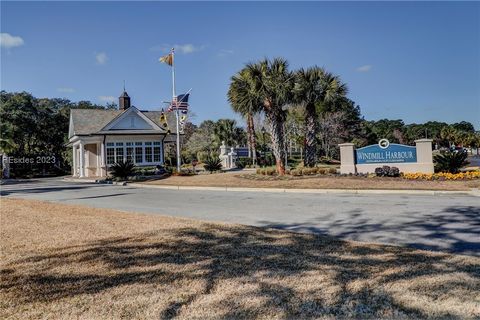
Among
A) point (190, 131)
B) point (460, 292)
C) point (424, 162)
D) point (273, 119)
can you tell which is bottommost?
point (460, 292)

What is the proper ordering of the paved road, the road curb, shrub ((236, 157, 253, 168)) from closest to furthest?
the paved road → the road curb → shrub ((236, 157, 253, 168))

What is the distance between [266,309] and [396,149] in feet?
61.3

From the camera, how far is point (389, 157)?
20.9 m

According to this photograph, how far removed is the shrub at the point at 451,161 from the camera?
64.4 feet

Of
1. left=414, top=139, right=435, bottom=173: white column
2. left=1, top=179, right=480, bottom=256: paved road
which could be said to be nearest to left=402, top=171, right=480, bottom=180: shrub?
Answer: left=414, top=139, right=435, bottom=173: white column

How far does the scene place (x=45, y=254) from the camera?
19.4ft

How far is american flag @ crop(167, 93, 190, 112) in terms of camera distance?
29.7 m

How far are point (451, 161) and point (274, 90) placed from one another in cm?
963

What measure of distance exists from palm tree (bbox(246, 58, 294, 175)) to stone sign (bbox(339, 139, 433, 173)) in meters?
3.65

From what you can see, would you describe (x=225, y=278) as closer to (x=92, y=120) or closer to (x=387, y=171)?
(x=387, y=171)

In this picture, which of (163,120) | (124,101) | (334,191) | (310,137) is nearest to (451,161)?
(334,191)

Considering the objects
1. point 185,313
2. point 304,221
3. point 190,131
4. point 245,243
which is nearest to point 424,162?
point 304,221

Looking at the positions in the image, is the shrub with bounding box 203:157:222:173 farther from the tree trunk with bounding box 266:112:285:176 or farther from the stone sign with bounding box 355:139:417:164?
the stone sign with bounding box 355:139:417:164

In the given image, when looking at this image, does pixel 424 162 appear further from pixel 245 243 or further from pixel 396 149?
pixel 245 243
